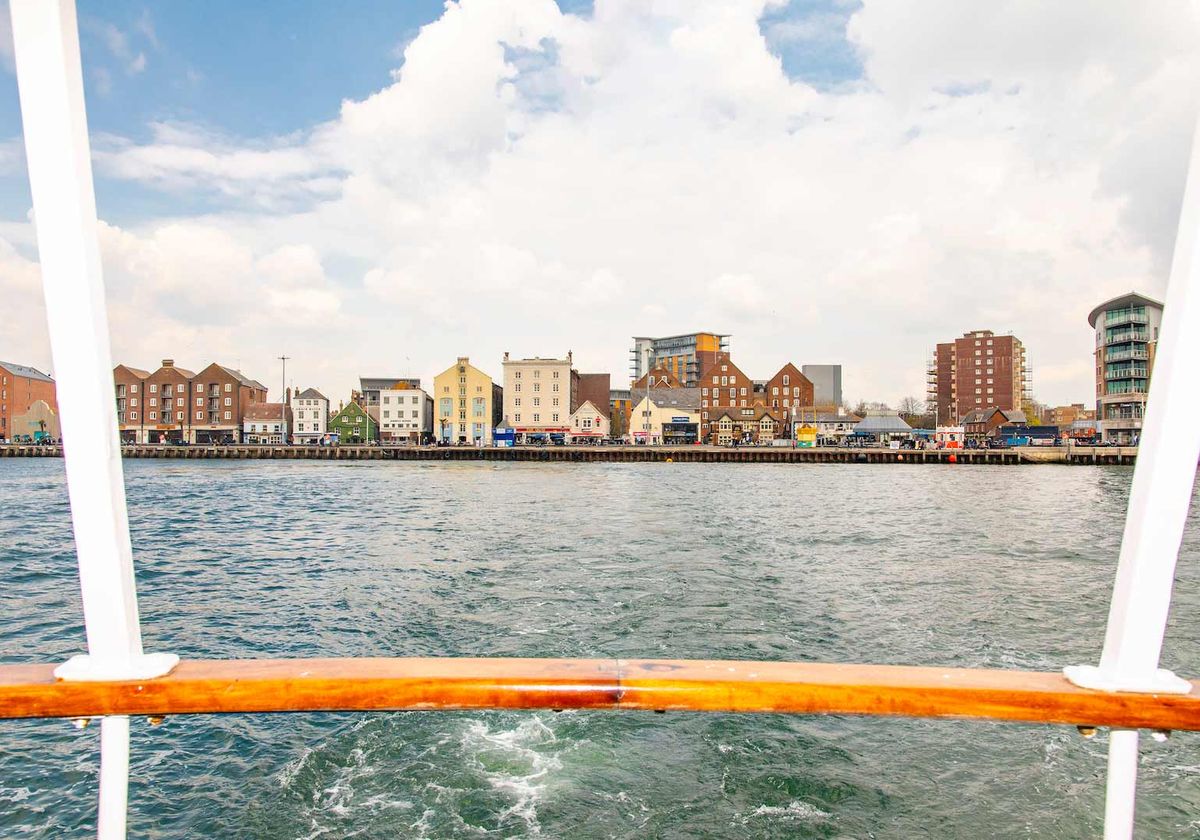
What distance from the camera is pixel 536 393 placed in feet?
273

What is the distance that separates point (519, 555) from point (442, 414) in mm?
69610

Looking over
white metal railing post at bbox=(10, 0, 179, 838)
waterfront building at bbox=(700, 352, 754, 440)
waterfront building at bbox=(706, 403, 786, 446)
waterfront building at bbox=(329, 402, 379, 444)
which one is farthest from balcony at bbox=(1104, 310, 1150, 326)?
white metal railing post at bbox=(10, 0, 179, 838)

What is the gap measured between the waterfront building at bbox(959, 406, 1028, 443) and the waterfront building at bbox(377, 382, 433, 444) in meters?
70.0

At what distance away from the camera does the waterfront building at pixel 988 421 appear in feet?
291

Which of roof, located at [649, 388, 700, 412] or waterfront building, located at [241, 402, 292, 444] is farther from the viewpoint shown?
roof, located at [649, 388, 700, 412]

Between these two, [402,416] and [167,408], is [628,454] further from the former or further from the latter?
[167,408]

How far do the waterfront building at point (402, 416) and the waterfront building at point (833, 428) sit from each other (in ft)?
167

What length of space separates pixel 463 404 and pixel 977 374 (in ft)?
281

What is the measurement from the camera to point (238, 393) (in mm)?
88438

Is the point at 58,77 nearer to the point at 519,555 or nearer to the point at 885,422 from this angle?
the point at 519,555

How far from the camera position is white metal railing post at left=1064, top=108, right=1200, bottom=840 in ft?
5.95

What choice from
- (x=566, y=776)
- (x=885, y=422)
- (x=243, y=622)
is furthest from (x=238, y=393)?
(x=566, y=776)

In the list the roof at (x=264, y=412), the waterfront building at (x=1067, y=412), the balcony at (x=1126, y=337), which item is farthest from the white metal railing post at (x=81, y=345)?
the waterfront building at (x=1067, y=412)

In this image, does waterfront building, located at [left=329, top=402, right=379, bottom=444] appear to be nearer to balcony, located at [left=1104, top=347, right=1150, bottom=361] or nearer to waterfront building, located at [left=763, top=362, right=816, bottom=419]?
waterfront building, located at [left=763, top=362, right=816, bottom=419]
